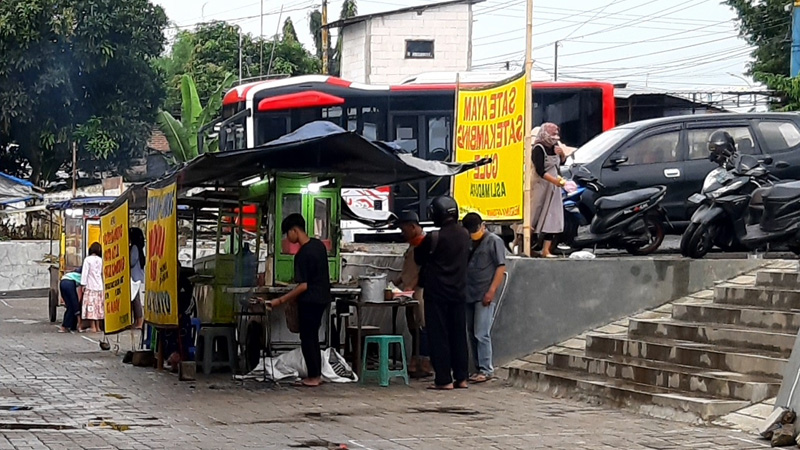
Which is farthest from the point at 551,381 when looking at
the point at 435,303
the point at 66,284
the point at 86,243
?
the point at 86,243

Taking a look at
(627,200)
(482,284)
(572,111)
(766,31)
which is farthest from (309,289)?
(766,31)

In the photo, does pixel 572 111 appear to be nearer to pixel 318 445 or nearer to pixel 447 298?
pixel 447 298

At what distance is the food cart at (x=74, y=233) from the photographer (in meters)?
22.6

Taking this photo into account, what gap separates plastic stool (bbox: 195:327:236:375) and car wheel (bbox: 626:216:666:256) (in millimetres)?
5051

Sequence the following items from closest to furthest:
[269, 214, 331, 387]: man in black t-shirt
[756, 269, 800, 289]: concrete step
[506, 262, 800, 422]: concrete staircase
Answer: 1. [506, 262, 800, 422]: concrete staircase
2. [756, 269, 800, 289]: concrete step
3. [269, 214, 331, 387]: man in black t-shirt

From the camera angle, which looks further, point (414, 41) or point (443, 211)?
point (414, 41)

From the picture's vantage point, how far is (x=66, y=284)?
68.2ft

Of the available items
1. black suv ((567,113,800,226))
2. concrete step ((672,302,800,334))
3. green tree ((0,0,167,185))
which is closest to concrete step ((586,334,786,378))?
concrete step ((672,302,800,334))

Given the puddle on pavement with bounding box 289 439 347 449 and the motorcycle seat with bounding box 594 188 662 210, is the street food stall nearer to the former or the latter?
the motorcycle seat with bounding box 594 188 662 210

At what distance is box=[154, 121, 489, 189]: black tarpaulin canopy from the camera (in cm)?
1224

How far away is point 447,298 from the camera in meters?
12.3

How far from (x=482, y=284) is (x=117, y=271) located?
4.90m

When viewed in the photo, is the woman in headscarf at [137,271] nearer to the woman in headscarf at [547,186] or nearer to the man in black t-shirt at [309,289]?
the man in black t-shirt at [309,289]

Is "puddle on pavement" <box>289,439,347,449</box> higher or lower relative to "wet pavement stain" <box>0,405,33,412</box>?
higher
